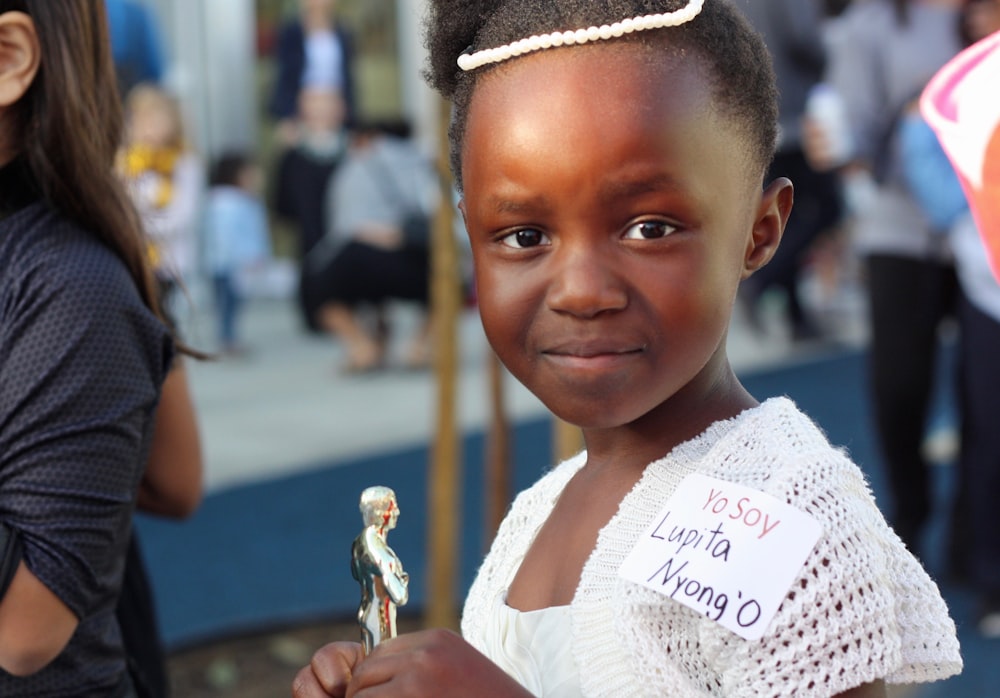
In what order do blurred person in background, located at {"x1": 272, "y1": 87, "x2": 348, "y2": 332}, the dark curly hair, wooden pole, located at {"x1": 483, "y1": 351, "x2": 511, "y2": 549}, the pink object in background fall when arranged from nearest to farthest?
the dark curly hair
the pink object in background
wooden pole, located at {"x1": 483, "y1": 351, "x2": 511, "y2": 549}
blurred person in background, located at {"x1": 272, "y1": 87, "x2": 348, "y2": 332}

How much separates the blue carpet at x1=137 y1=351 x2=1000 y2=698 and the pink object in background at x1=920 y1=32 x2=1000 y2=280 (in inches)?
97.9

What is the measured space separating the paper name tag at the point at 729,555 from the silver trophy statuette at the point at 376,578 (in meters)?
0.22

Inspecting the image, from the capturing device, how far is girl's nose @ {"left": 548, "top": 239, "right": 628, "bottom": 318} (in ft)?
4.25

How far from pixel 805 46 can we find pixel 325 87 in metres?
4.45

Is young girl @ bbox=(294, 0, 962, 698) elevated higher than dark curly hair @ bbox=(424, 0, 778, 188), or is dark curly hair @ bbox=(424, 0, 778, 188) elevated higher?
dark curly hair @ bbox=(424, 0, 778, 188)

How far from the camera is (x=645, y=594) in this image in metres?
1.31

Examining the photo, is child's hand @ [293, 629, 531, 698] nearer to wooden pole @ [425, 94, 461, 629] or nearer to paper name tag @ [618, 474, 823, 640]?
paper name tag @ [618, 474, 823, 640]

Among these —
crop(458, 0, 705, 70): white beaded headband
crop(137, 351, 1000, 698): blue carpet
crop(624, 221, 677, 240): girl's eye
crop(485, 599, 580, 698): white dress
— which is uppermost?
crop(458, 0, 705, 70): white beaded headband

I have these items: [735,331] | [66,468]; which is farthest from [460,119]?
[735,331]

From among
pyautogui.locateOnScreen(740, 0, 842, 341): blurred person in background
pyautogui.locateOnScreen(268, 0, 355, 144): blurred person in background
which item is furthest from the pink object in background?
pyautogui.locateOnScreen(268, 0, 355, 144): blurred person in background

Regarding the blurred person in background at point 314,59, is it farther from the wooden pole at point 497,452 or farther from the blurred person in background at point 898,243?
the wooden pole at point 497,452

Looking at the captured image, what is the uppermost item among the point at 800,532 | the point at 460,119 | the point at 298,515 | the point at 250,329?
the point at 460,119

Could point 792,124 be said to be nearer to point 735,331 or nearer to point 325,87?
point 735,331

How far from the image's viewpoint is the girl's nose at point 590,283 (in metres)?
1.30
